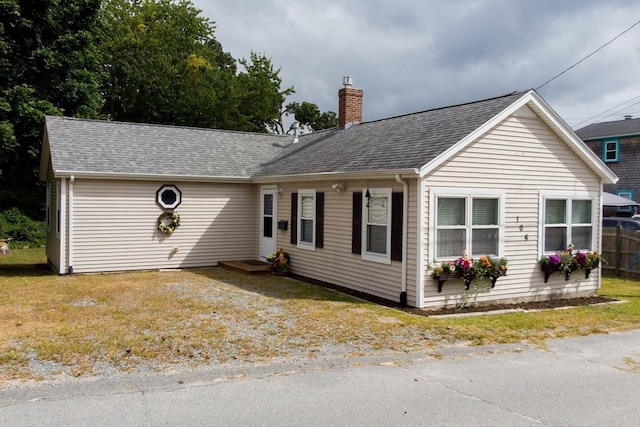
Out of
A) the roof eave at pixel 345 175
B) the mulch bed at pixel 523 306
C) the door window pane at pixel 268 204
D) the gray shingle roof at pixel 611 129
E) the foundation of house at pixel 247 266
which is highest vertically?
the gray shingle roof at pixel 611 129

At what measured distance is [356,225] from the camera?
11.1 m

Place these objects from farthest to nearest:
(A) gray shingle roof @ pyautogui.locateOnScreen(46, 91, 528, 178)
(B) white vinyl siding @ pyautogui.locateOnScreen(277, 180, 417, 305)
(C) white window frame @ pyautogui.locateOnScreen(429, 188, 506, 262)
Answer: (A) gray shingle roof @ pyautogui.locateOnScreen(46, 91, 528, 178) < (B) white vinyl siding @ pyautogui.locateOnScreen(277, 180, 417, 305) < (C) white window frame @ pyautogui.locateOnScreen(429, 188, 506, 262)

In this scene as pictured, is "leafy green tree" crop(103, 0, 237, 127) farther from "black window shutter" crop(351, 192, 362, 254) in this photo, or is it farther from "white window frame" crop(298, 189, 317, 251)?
"black window shutter" crop(351, 192, 362, 254)

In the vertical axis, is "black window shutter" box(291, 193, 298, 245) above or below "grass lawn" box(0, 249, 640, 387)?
above

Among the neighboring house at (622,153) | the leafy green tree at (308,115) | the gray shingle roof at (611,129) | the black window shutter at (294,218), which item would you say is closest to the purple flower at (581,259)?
the black window shutter at (294,218)

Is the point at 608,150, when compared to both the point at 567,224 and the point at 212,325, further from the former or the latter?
the point at 212,325

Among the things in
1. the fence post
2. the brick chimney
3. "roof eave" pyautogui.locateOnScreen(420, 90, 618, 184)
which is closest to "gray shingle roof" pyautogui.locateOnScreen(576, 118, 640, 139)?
the fence post

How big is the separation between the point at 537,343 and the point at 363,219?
440 centimetres

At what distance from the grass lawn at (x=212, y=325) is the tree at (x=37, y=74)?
446 inches

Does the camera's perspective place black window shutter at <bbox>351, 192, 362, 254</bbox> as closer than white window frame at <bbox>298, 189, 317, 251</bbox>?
Yes

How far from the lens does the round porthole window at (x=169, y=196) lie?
1415 centimetres

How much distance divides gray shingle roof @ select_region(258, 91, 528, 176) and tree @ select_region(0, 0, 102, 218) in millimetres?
11409

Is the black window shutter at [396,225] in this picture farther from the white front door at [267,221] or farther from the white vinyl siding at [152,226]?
the white vinyl siding at [152,226]

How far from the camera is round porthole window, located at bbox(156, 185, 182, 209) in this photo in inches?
557
